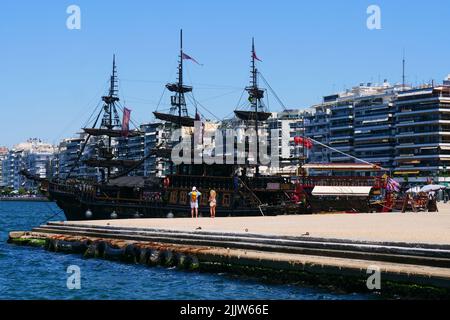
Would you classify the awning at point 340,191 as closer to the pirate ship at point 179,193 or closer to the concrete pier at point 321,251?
the pirate ship at point 179,193

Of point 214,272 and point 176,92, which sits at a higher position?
point 176,92

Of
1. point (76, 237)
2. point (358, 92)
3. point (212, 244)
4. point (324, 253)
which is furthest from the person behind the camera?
point (358, 92)

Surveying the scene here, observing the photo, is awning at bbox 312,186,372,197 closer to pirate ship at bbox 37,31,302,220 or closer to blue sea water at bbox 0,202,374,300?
pirate ship at bbox 37,31,302,220

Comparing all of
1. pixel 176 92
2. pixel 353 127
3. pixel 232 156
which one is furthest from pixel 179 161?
pixel 353 127

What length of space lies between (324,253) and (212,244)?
5.51 m

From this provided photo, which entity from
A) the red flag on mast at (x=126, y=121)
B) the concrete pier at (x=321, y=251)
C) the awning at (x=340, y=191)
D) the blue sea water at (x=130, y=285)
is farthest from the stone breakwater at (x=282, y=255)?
the red flag on mast at (x=126, y=121)

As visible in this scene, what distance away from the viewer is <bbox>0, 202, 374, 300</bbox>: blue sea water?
64.3 ft

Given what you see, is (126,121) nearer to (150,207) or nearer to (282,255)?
(150,207)

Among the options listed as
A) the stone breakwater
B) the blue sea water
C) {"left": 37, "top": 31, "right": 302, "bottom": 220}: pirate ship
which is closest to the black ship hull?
{"left": 37, "top": 31, "right": 302, "bottom": 220}: pirate ship

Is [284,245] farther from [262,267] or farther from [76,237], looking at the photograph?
[76,237]

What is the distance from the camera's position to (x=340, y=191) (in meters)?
57.1

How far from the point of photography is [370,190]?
55344 millimetres

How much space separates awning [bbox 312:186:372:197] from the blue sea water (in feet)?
99.9

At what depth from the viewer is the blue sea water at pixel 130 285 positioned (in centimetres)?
1959
